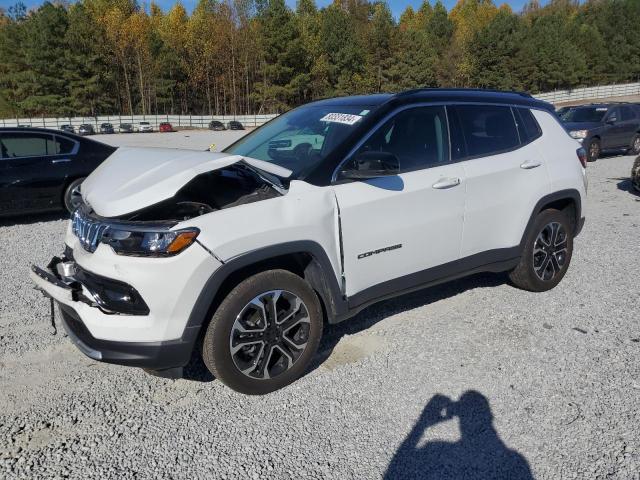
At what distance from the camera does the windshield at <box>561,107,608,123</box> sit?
→ 1495 centimetres

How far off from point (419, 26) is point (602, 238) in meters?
97.3

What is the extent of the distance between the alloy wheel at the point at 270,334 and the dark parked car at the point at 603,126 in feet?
44.9

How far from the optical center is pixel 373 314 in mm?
4371

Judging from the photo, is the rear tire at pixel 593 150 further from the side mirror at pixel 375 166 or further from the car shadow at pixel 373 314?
the side mirror at pixel 375 166

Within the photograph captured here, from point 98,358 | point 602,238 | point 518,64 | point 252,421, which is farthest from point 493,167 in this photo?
point 518,64

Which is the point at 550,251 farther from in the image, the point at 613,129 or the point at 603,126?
the point at 613,129

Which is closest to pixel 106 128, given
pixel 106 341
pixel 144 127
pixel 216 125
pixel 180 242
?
pixel 144 127

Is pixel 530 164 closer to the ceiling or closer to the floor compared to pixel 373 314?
closer to the ceiling

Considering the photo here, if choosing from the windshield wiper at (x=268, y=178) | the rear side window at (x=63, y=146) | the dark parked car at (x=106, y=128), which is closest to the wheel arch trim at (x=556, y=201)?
the windshield wiper at (x=268, y=178)

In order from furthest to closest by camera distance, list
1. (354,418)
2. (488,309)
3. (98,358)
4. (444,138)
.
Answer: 1. (488,309)
2. (444,138)
3. (354,418)
4. (98,358)

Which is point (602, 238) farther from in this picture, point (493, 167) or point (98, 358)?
point (98, 358)

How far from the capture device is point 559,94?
228 feet

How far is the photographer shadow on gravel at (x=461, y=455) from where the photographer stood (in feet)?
8.32

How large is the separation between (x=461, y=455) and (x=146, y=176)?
2334 millimetres
